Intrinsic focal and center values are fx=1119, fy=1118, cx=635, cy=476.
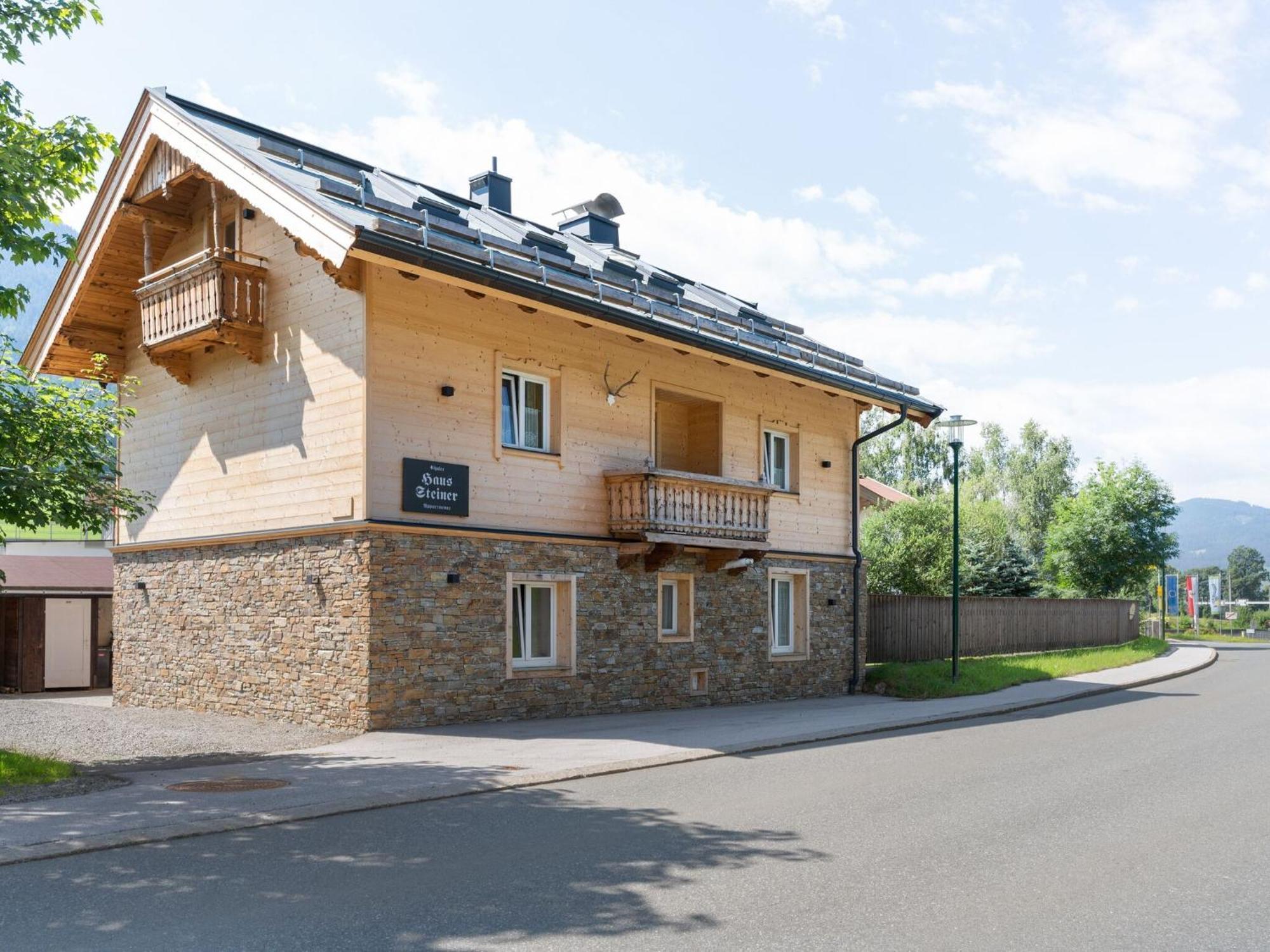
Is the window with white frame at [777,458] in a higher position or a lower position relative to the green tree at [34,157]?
lower

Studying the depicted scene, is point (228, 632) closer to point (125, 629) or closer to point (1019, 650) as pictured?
point (125, 629)

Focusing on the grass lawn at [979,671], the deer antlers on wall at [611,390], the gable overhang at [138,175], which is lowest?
the grass lawn at [979,671]

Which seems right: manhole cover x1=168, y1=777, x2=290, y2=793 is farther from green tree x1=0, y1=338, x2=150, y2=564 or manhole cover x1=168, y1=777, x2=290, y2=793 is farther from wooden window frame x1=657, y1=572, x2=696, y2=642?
wooden window frame x1=657, y1=572, x2=696, y2=642

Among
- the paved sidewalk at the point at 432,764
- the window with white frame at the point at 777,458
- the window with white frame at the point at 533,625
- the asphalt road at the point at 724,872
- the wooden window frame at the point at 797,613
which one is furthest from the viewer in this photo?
the window with white frame at the point at 777,458

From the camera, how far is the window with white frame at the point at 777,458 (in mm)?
22109

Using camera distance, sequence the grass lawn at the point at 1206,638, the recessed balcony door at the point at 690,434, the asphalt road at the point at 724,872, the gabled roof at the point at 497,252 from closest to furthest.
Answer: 1. the asphalt road at the point at 724,872
2. the gabled roof at the point at 497,252
3. the recessed balcony door at the point at 690,434
4. the grass lawn at the point at 1206,638

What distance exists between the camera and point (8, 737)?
1445 cm

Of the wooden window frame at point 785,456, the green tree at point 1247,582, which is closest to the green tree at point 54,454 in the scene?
the wooden window frame at point 785,456

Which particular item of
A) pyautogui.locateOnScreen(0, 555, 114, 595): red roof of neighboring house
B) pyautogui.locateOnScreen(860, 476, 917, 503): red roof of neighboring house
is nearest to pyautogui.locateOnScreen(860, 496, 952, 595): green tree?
pyautogui.locateOnScreen(860, 476, 917, 503): red roof of neighboring house

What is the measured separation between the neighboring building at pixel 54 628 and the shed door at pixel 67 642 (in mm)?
14

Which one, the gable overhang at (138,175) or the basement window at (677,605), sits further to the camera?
the basement window at (677,605)

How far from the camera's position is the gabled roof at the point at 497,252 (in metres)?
14.5

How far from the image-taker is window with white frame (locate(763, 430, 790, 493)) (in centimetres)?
2211

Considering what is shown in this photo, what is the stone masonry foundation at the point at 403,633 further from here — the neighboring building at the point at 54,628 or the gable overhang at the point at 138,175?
the neighboring building at the point at 54,628
